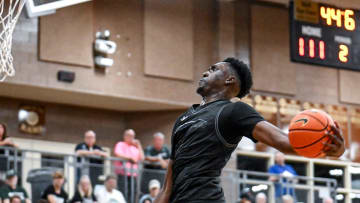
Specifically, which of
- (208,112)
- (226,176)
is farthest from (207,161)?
(226,176)

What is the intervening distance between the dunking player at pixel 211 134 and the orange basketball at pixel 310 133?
0.18 m

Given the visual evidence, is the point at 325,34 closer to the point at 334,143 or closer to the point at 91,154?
the point at 91,154

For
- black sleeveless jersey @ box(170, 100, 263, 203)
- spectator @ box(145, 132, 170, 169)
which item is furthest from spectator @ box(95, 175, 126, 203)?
black sleeveless jersey @ box(170, 100, 263, 203)

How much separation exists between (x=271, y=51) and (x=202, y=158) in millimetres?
16039

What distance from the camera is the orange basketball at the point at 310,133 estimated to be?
5.51 metres

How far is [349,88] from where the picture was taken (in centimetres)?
2317

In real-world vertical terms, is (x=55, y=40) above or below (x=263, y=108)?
above

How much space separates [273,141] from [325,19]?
9.62m

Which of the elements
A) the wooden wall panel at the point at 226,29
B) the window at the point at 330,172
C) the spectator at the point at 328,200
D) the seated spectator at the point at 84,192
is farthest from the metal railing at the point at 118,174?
the wooden wall panel at the point at 226,29

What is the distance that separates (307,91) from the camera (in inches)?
889

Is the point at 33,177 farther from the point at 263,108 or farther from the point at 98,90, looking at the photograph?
the point at 263,108

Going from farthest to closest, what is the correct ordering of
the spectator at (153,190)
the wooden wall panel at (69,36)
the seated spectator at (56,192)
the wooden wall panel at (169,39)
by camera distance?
the wooden wall panel at (169,39)
the wooden wall panel at (69,36)
the spectator at (153,190)
the seated spectator at (56,192)

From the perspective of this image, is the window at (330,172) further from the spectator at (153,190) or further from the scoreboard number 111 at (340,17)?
the scoreboard number 111 at (340,17)

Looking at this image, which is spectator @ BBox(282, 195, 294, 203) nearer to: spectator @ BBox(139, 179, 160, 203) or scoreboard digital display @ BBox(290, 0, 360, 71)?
spectator @ BBox(139, 179, 160, 203)
